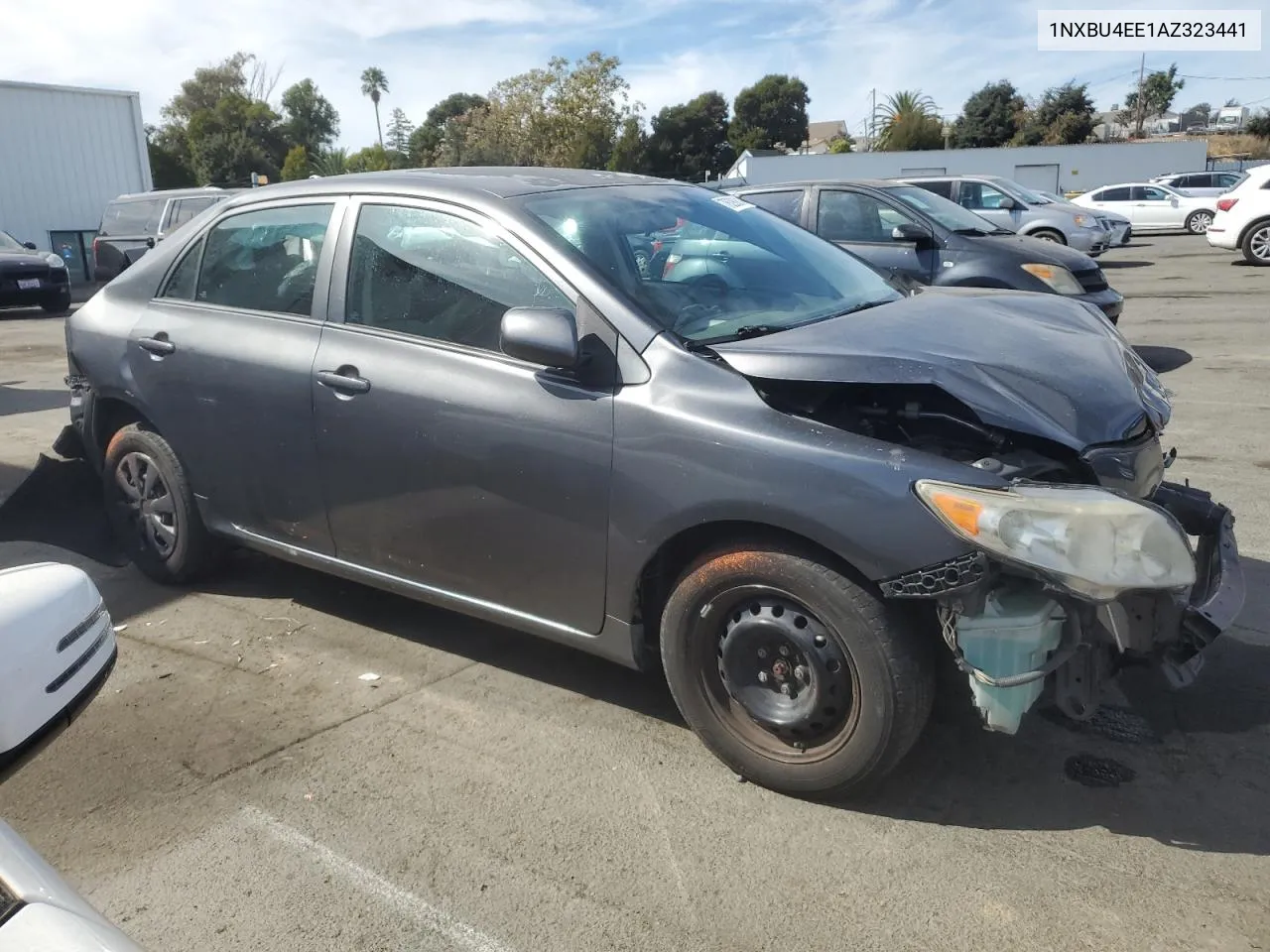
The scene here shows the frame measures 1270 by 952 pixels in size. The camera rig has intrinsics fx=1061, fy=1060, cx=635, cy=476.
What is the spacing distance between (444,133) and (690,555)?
69840 mm

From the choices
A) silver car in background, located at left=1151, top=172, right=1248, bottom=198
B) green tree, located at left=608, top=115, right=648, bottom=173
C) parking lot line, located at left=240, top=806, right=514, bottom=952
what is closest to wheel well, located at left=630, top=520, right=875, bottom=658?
parking lot line, located at left=240, top=806, right=514, bottom=952

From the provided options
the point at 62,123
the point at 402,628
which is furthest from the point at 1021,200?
the point at 62,123

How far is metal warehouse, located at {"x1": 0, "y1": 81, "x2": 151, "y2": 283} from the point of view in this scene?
25266 millimetres

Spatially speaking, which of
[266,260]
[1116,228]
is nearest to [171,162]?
[1116,228]

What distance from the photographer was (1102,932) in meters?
2.43

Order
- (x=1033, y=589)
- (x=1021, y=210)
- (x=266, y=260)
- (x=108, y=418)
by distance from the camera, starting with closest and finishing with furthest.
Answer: (x=1033, y=589), (x=266, y=260), (x=108, y=418), (x=1021, y=210)

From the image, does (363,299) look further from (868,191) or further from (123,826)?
(868,191)

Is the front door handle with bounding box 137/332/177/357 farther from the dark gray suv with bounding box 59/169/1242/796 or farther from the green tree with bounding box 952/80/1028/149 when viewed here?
the green tree with bounding box 952/80/1028/149

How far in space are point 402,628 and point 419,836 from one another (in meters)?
1.47

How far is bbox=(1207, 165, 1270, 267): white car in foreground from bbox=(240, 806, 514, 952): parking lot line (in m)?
18.0

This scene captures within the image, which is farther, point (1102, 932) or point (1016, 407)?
point (1016, 407)

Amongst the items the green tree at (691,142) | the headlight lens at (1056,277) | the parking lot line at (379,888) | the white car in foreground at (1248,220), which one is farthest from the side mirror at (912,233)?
the green tree at (691,142)

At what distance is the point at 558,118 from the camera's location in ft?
167

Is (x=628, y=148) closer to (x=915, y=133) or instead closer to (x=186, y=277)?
(x=915, y=133)
